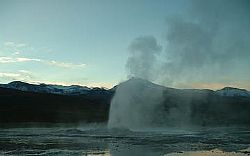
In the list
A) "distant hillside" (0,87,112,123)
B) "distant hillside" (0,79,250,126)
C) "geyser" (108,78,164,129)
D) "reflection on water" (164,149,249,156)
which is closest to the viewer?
"reflection on water" (164,149,249,156)

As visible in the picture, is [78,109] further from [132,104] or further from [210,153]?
[210,153]

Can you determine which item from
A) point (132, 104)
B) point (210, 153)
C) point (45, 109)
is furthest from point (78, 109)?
point (210, 153)

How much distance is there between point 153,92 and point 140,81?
7.04 meters

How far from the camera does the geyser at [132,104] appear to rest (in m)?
52.5

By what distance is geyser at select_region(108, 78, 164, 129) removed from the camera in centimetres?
5250

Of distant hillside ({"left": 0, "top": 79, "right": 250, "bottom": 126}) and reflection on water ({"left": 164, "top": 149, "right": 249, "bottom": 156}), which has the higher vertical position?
distant hillside ({"left": 0, "top": 79, "right": 250, "bottom": 126})

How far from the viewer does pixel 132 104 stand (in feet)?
177

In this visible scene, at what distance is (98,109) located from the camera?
111 m

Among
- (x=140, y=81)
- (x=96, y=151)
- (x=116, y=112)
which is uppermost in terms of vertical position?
(x=140, y=81)

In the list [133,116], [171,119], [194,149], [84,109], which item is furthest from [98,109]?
[194,149]

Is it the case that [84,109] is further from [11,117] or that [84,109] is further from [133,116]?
[133,116]

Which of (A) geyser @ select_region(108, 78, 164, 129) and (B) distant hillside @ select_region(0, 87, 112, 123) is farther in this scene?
(B) distant hillside @ select_region(0, 87, 112, 123)

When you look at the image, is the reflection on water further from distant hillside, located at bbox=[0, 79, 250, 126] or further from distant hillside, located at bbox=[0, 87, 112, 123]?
distant hillside, located at bbox=[0, 87, 112, 123]

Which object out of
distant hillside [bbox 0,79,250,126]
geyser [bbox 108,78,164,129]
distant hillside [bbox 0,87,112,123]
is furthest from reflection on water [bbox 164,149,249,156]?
distant hillside [bbox 0,87,112,123]
